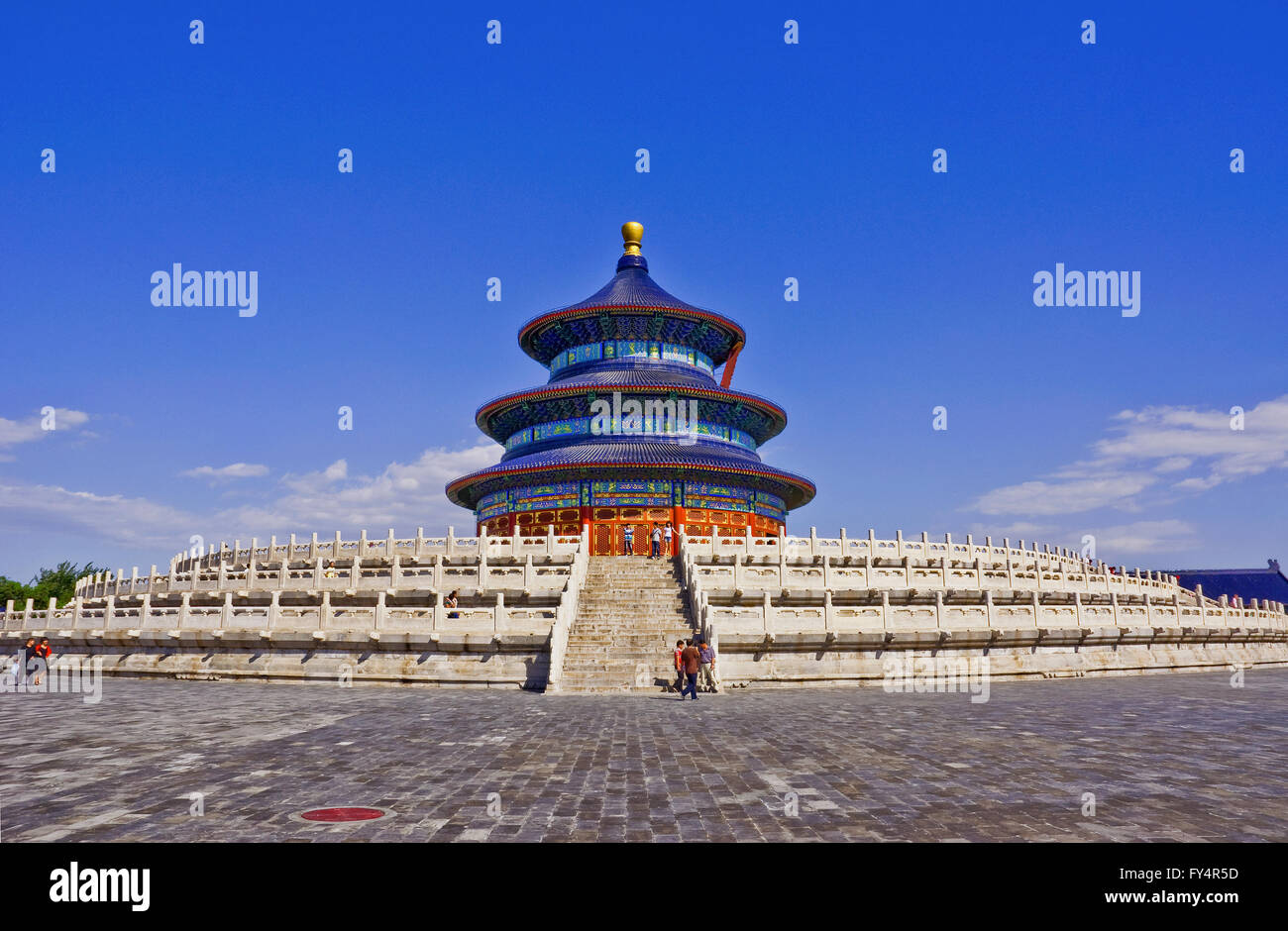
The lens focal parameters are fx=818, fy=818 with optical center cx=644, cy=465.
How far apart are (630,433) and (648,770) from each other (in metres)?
38.8

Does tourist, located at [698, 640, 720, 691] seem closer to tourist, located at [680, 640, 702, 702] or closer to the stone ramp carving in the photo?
the stone ramp carving

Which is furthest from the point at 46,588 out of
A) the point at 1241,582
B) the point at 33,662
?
the point at 1241,582

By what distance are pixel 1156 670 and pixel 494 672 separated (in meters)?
21.7

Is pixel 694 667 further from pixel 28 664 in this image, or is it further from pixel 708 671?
pixel 28 664

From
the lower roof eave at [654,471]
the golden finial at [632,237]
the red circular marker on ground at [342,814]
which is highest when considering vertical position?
the golden finial at [632,237]

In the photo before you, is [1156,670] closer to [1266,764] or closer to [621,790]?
[1266,764]

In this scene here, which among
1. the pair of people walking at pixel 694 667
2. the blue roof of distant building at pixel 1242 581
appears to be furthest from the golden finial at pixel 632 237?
the blue roof of distant building at pixel 1242 581

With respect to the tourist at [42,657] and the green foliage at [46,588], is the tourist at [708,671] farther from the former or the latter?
the green foliage at [46,588]

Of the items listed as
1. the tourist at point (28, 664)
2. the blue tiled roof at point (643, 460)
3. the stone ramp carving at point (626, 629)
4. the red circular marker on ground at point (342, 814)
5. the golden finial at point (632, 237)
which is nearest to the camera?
the red circular marker on ground at point (342, 814)

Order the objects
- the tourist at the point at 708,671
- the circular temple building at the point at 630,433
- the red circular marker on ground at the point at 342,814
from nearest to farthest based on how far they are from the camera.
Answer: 1. the red circular marker on ground at the point at 342,814
2. the tourist at the point at 708,671
3. the circular temple building at the point at 630,433

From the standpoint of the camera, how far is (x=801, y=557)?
95.4 ft

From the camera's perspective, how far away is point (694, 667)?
17938 mm

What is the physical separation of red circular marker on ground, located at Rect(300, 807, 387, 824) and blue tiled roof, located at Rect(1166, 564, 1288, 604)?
74192mm

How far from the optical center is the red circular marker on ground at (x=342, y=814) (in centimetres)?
720
